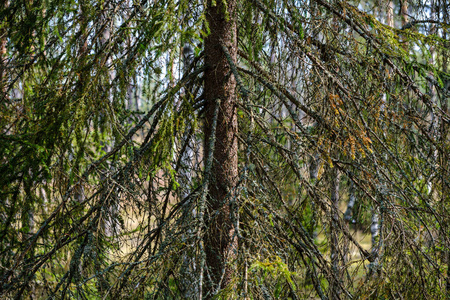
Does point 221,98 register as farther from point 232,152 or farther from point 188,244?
point 188,244

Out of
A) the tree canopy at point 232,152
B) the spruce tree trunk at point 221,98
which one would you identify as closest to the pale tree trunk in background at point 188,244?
the tree canopy at point 232,152

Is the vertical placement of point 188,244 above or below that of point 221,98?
below

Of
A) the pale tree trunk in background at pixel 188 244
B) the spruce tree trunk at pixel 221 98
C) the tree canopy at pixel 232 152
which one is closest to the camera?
the pale tree trunk in background at pixel 188 244

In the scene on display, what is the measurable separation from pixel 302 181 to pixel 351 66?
118cm

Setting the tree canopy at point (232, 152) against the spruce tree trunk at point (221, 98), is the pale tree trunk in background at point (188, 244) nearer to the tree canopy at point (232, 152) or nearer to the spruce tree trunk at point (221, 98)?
the tree canopy at point (232, 152)

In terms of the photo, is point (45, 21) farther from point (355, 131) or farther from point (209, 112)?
point (355, 131)

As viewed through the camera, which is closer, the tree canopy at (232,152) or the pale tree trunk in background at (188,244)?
the pale tree trunk in background at (188,244)

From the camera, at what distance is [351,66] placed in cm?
337

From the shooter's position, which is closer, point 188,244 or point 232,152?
point 188,244

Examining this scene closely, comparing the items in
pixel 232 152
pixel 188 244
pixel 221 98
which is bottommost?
pixel 188 244

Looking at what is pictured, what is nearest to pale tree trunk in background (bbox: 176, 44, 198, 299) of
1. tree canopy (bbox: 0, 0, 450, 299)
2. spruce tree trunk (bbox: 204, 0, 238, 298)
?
tree canopy (bbox: 0, 0, 450, 299)

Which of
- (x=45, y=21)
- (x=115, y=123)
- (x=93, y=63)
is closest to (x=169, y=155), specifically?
(x=115, y=123)

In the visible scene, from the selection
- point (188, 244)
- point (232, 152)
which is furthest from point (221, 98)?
point (188, 244)

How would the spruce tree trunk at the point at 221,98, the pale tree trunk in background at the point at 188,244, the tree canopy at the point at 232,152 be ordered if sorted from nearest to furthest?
the pale tree trunk in background at the point at 188,244 → the tree canopy at the point at 232,152 → the spruce tree trunk at the point at 221,98
